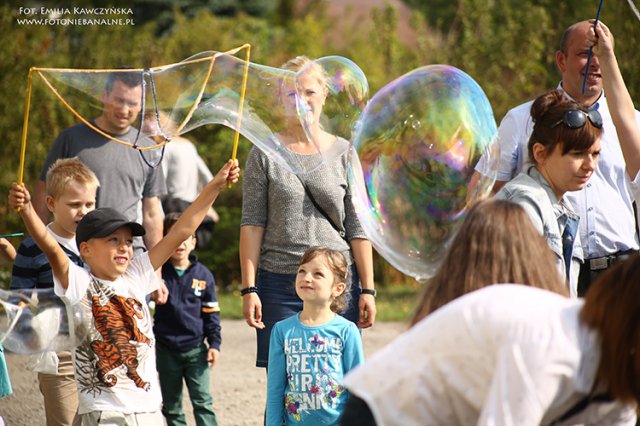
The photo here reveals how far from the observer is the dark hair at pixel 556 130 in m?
4.07

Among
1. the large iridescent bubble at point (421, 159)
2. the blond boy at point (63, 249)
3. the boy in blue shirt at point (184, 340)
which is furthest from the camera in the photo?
the boy in blue shirt at point (184, 340)

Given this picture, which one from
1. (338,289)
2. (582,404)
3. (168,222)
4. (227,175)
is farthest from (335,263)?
(582,404)

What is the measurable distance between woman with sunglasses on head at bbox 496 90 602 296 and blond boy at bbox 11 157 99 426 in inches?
85.2

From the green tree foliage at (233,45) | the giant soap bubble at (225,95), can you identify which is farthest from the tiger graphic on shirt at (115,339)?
the green tree foliage at (233,45)

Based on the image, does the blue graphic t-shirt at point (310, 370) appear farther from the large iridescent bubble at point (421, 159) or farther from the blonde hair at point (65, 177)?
the blonde hair at point (65, 177)

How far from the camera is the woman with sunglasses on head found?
404 centimetres

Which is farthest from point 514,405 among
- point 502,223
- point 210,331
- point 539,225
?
A: point 210,331

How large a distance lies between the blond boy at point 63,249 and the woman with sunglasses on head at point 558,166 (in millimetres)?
2163

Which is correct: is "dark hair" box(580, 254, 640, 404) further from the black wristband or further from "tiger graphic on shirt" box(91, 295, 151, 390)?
the black wristband

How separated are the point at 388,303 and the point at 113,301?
26.2 ft

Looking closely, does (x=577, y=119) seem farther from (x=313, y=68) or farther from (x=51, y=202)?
(x=51, y=202)

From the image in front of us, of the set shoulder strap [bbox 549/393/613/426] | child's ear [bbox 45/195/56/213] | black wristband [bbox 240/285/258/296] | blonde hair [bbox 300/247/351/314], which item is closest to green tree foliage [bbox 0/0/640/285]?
blonde hair [bbox 300/247/351/314]

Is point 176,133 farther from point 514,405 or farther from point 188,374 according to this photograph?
point 514,405

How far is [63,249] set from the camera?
507 cm
